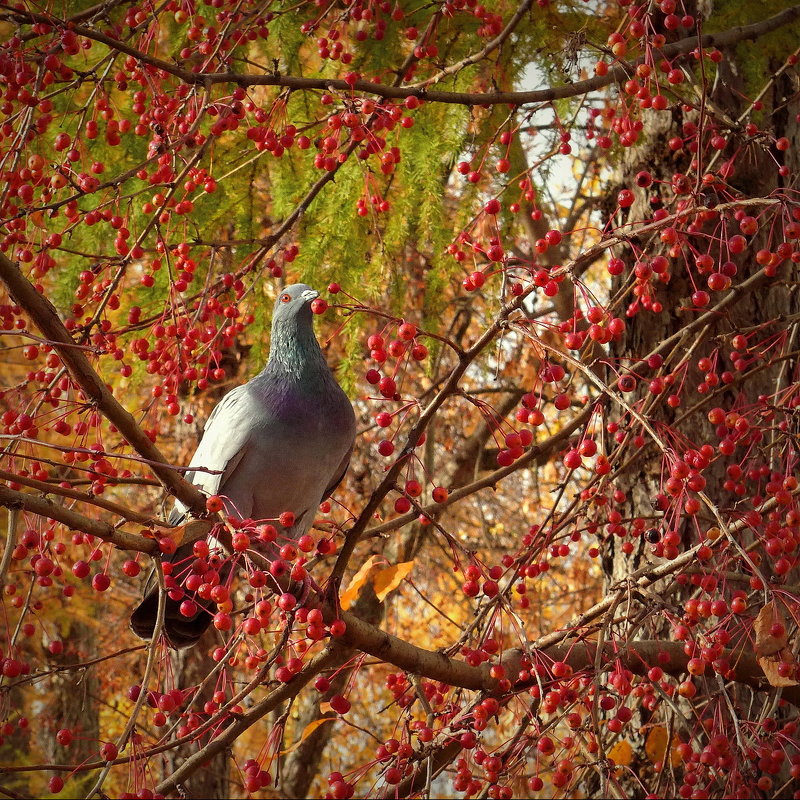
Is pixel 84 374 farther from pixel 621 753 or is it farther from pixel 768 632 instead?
pixel 621 753

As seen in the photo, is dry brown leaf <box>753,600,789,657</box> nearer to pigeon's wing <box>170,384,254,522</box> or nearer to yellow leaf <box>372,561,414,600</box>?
yellow leaf <box>372,561,414,600</box>

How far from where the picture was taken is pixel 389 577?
240 centimetres

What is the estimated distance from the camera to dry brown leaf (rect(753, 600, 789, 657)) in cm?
168

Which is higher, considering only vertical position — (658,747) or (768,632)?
(768,632)

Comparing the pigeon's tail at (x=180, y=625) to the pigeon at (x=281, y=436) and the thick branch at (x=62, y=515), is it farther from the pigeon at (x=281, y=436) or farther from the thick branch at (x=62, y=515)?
the thick branch at (x=62, y=515)

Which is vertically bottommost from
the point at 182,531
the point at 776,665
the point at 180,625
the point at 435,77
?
the point at 776,665

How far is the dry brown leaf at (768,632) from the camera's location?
168cm

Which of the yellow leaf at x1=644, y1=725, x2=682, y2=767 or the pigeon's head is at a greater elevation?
the pigeon's head

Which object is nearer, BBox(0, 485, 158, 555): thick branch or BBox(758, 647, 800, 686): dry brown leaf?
BBox(0, 485, 158, 555): thick branch

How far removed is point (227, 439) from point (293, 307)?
48 cm

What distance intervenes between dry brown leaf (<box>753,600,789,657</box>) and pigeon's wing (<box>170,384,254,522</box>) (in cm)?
159

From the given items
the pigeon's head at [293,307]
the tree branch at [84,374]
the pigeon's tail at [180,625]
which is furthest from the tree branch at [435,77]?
the pigeon's tail at [180,625]

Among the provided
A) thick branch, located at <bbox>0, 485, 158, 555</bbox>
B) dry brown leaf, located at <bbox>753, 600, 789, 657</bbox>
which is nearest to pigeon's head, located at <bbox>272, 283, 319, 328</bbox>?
thick branch, located at <bbox>0, 485, 158, 555</bbox>

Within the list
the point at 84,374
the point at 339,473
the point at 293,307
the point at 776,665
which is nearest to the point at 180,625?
Result: the point at 339,473
